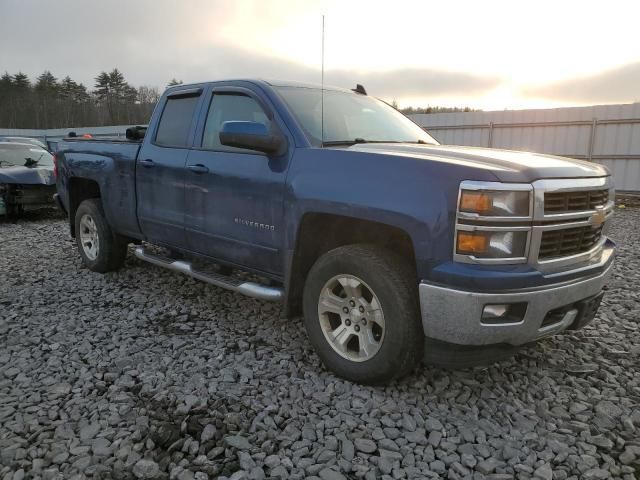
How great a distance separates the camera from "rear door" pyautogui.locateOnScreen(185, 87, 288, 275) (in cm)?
344

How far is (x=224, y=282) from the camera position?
381 centimetres

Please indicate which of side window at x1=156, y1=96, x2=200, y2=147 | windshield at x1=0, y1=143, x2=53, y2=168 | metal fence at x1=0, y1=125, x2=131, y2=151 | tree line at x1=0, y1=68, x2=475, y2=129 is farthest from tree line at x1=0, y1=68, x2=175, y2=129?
side window at x1=156, y1=96, x2=200, y2=147

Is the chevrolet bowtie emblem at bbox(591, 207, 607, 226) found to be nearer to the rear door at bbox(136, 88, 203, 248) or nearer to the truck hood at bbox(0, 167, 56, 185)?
Answer: the rear door at bbox(136, 88, 203, 248)

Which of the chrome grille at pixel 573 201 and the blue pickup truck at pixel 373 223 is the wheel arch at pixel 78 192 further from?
the chrome grille at pixel 573 201

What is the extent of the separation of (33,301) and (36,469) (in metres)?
2.86

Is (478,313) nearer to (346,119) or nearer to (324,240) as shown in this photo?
(324,240)

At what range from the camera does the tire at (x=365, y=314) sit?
280cm

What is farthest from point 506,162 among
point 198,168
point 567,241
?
point 198,168

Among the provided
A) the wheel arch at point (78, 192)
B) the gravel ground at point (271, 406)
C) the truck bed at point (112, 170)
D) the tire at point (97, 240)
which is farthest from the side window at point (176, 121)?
the wheel arch at point (78, 192)

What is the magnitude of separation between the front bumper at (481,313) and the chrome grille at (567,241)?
175 mm

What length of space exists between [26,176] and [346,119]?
7812mm

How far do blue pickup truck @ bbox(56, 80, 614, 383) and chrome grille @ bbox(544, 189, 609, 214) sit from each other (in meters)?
0.01

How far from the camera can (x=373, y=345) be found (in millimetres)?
2986

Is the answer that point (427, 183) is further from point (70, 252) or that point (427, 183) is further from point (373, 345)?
point (70, 252)
